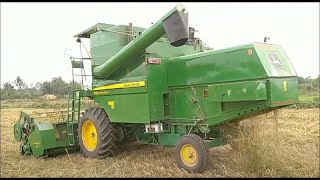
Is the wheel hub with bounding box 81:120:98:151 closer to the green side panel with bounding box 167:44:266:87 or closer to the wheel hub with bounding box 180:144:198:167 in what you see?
the green side panel with bounding box 167:44:266:87

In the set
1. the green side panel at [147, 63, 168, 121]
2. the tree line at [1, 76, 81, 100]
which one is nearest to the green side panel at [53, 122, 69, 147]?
the green side panel at [147, 63, 168, 121]

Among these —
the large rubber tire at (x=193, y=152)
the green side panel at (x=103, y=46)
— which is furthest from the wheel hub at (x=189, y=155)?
the green side panel at (x=103, y=46)

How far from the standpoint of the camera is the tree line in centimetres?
4444

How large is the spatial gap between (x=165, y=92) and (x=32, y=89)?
171 ft

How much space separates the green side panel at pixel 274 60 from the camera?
5.81 meters

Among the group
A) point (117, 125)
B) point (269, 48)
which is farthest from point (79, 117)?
point (269, 48)

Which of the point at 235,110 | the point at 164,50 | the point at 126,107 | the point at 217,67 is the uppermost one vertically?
the point at 164,50

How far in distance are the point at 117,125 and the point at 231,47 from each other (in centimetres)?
331

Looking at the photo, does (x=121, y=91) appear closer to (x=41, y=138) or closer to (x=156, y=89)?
(x=156, y=89)

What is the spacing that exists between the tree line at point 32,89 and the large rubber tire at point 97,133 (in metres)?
33.6

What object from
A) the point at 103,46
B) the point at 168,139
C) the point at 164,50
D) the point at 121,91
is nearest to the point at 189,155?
the point at 168,139

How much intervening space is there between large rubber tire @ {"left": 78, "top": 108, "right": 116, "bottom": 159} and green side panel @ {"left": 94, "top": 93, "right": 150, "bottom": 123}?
0.20 metres

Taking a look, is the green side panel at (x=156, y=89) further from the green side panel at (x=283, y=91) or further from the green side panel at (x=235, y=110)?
the green side panel at (x=283, y=91)

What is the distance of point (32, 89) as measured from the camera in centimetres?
5553
